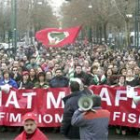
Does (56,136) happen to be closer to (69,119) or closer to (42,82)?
(42,82)

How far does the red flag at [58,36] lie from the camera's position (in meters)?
17.0

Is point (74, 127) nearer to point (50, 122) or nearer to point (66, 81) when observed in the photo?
point (50, 122)

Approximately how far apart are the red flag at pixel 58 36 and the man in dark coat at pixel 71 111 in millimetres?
10176

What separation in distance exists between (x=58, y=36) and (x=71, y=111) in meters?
10.9

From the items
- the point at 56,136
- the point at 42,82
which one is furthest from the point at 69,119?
the point at 42,82

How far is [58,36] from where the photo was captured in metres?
17.2

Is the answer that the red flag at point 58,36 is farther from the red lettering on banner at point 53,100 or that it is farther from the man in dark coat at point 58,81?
the red lettering on banner at point 53,100

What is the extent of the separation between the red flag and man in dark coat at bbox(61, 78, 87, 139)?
33.4 feet

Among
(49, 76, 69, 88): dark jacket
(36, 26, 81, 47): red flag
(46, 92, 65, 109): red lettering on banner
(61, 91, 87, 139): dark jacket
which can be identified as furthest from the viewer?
(36, 26, 81, 47): red flag

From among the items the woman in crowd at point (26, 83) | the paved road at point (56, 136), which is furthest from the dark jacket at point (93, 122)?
the woman in crowd at point (26, 83)

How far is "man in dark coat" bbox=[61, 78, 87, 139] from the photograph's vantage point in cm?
648

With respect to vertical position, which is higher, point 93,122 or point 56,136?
point 93,122

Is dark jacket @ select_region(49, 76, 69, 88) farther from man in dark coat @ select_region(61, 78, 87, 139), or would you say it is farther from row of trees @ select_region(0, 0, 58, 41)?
row of trees @ select_region(0, 0, 58, 41)

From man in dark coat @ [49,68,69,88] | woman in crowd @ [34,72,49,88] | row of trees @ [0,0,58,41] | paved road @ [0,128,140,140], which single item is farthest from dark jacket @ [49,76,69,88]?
row of trees @ [0,0,58,41]
